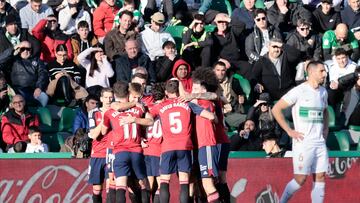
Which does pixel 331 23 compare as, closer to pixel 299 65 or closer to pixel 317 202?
pixel 299 65

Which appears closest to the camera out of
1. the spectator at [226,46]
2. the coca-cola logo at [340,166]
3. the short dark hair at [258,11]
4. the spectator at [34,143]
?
the coca-cola logo at [340,166]

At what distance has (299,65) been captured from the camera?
75.9 feet

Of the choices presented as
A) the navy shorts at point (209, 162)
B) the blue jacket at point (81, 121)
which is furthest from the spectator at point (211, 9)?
the navy shorts at point (209, 162)

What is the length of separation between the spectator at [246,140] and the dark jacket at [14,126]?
11.2ft

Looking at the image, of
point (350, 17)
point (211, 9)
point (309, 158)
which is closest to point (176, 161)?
point (309, 158)

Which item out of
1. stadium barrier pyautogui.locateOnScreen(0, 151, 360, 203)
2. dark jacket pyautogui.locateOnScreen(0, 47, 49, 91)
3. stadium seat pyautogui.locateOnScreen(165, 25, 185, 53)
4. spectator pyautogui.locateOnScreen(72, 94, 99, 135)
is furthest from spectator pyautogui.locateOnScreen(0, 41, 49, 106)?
stadium seat pyautogui.locateOnScreen(165, 25, 185, 53)

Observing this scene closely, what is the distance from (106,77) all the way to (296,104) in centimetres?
558

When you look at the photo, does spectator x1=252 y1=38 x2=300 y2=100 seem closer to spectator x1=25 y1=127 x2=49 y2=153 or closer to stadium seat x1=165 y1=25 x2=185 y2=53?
stadium seat x1=165 y1=25 x2=185 y2=53

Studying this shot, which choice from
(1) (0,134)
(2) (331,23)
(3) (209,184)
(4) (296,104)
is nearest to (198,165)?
(3) (209,184)

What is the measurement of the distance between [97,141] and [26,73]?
3309 millimetres

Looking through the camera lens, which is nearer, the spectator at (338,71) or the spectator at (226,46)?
the spectator at (338,71)

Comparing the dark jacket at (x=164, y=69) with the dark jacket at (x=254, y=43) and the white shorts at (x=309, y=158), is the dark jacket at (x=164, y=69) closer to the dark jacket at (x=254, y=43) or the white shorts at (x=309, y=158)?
the dark jacket at (x=254, y=43)

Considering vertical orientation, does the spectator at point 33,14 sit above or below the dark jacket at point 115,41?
above

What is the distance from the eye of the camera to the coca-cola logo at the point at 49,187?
19.7m
